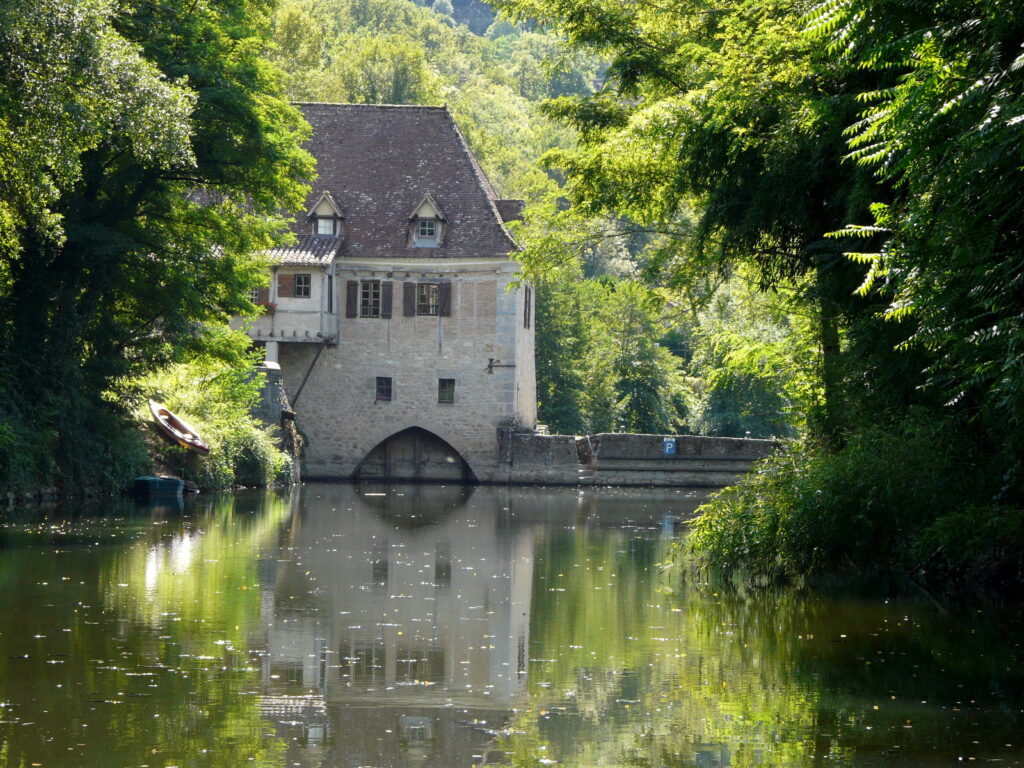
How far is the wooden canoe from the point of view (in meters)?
30.8

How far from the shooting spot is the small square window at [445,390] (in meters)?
46.2

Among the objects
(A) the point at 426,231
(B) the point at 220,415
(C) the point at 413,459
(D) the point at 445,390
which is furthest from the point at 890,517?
(C) the point at 413,459

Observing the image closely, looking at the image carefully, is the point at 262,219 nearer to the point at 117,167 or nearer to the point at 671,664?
the point at 117,167

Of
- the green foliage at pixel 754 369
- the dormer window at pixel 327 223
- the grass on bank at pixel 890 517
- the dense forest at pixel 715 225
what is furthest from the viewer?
the dormer window at pixel 327 223

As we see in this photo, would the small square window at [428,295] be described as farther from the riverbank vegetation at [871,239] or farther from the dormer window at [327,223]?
the riverbank vegetation at [871,239]

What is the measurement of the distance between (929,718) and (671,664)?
2220 millimetres

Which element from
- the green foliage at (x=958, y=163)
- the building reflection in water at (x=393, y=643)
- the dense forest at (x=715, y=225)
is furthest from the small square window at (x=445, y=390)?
the green foliage at (x=958, y=163)

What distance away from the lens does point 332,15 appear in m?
Answer: 90.6

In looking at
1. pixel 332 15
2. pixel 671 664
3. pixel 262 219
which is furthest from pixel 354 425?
pixel 332 15

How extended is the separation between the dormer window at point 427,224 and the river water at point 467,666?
89.6 ft

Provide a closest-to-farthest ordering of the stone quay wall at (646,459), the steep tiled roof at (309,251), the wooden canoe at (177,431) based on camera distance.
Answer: the wooden canoe at (177,431) → the steep tiled roof at (309,251) → the stone quay wall at (646,459)

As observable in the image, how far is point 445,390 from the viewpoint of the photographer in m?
46.3

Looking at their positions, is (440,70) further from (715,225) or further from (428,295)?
(715,225)

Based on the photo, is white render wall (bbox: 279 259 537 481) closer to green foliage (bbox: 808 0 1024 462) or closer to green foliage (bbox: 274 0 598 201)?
green foliage (bbox: 274 0 598 201)
